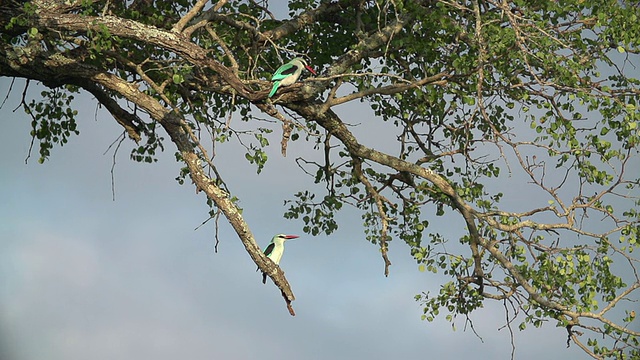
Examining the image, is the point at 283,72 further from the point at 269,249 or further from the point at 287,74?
the point at 269,249

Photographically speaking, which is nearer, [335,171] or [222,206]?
[222,206]

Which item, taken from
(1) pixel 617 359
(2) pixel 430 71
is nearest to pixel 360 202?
(2) pixel 430 71

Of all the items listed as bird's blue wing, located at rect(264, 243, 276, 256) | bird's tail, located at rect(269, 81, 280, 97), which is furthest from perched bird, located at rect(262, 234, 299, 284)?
bird's tail, located at rect(269, 81, 280, 97)

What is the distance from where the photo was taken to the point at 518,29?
9.70m

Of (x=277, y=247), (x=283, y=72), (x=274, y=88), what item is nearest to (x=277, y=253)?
(x=277, y=247)

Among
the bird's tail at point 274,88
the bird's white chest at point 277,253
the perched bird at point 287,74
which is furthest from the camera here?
the bird's white chest at point 277,253

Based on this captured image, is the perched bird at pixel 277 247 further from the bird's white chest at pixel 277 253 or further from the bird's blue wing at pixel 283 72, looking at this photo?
the bird's blue wing at pixel 283 72

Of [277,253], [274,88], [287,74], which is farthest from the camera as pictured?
[277,253]

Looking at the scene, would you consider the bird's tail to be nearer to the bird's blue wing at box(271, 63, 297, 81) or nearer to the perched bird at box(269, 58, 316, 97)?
the perched bird at box(269, 58, 316, 97)

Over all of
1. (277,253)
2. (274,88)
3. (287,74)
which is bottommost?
(277,253)

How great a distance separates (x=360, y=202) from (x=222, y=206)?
2967 mm

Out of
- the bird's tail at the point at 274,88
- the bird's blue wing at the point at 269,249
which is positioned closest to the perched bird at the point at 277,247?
the bird's blue wing at the point at 269,249

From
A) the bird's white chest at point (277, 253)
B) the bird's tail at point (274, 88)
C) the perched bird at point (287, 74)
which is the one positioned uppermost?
the perched bird at point (287, 74)

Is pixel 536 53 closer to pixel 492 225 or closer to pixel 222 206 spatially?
pixel 492 225
